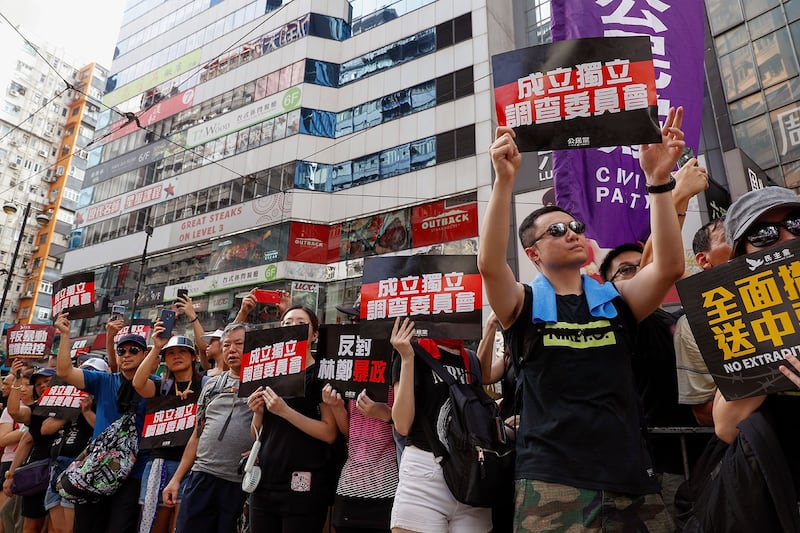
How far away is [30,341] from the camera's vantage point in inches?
283

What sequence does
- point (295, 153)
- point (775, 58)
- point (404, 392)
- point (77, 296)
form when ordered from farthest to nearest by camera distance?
point (295, 153) < point (775, 58) < point (77, 296) < point (404, 392)

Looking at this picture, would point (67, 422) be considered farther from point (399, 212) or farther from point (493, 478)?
point (399, 212)

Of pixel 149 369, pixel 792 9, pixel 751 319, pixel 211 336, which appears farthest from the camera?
pixel 792 9

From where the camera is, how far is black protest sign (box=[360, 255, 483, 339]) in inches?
123

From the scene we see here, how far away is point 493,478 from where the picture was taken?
2.32m

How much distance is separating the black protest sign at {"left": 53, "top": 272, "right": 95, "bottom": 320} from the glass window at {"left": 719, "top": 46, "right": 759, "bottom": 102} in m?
16.2

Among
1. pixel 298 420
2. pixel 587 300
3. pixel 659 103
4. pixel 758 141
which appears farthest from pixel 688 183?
pixel 758 141

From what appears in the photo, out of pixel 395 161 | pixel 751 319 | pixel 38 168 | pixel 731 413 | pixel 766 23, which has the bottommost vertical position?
pixel 731 413

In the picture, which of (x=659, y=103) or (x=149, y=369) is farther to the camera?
(x=659, y=103)

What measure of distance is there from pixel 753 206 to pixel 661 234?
325mm

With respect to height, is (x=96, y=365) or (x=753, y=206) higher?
(x=753, y=206)

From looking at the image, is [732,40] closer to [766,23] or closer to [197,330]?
[766,23]

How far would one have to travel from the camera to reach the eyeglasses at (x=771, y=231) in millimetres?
1754

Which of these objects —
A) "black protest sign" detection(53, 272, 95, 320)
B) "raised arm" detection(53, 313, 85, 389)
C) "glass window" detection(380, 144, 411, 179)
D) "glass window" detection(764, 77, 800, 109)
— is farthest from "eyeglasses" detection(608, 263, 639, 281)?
"glass window" detection(380, 144, 411, 179)
